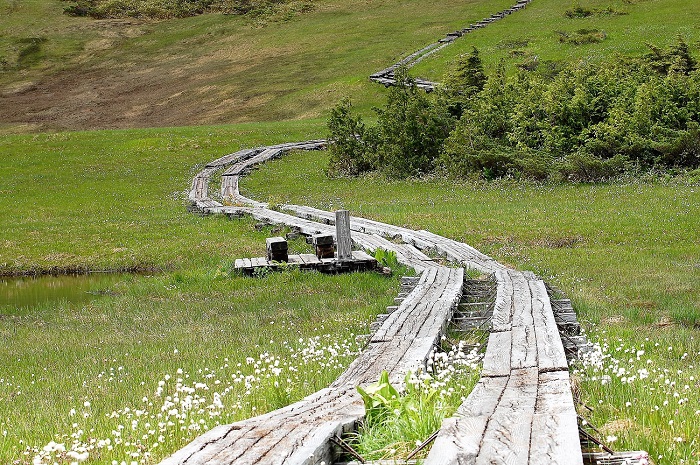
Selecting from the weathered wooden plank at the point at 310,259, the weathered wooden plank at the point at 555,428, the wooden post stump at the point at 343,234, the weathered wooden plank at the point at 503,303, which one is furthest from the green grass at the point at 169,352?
the weathered wooden plank at the point at 555,428

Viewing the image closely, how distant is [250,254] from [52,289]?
4977 millimetres

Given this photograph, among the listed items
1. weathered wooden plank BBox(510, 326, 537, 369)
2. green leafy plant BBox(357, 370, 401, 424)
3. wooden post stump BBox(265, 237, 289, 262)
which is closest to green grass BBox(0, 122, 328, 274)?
wooden post stump BBox(265, 237, 289, 262)

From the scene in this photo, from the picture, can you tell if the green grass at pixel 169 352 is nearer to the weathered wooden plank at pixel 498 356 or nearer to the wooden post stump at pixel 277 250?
the wooden post stump at pixel 277 250

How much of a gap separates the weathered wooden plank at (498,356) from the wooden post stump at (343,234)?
8.84 m

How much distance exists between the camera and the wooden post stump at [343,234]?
17.5 metres

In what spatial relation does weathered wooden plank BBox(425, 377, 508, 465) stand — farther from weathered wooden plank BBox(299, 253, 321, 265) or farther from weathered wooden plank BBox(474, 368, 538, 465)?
weathered wooden plank BBox(299, 253, 321, 265)

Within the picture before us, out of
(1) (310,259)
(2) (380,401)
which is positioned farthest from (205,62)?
(2) (380,401)

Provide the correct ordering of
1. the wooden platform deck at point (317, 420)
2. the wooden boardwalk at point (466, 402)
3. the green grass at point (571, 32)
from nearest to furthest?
the wooden boardwalk at point (466, 402), the wooden platform deck at point (317, 420), the green grass at point (571, 32)

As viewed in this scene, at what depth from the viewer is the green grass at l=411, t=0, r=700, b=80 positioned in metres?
57.4

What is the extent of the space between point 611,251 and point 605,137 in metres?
12.9

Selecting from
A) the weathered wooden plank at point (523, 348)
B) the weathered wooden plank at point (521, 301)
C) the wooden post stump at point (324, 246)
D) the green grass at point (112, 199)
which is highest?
the weathered wooden plank at point (523, 348)

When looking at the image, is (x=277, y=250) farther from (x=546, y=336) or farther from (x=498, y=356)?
(x=498, y=356)

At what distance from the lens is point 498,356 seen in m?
7.59

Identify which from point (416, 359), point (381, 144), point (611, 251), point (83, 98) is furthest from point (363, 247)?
point (83, 98)
